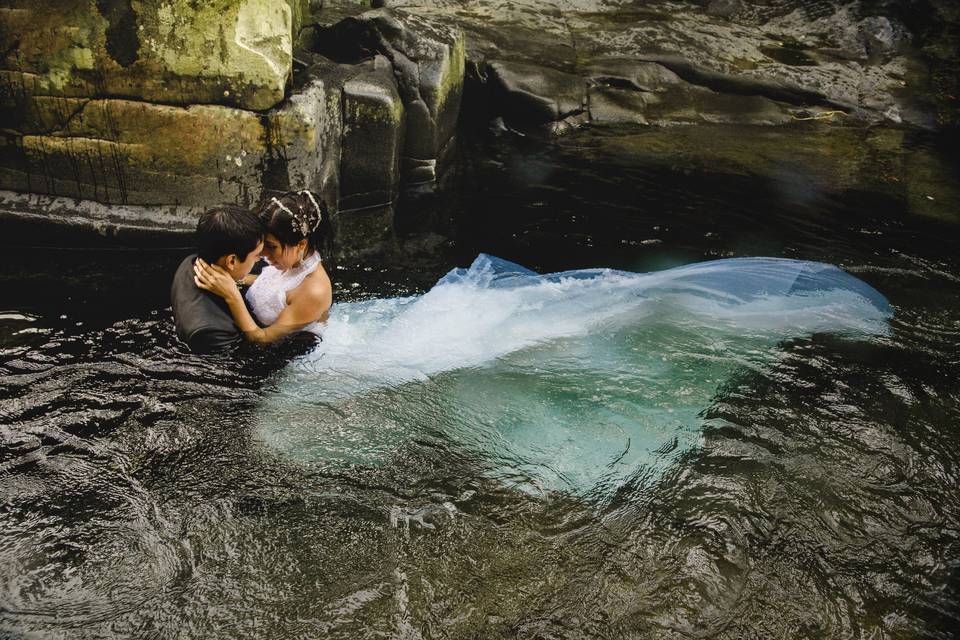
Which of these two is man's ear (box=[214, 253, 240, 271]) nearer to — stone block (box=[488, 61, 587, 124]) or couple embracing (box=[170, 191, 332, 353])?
couple embracing (box=[170, 191, 332, 353])

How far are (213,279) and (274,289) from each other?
0.41m

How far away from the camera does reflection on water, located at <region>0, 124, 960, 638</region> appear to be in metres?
2.97

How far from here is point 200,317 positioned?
3811 mm

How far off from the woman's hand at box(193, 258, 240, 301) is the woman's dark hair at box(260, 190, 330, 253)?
32 cm

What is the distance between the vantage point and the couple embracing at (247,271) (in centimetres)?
379

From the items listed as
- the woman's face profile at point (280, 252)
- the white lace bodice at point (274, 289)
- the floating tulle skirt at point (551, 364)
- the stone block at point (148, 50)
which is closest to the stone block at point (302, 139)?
the stone block at point (148, 50)

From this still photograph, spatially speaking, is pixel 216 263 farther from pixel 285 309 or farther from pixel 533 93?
pixel 533 93

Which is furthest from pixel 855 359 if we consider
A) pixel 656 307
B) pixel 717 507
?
pixel 717 507

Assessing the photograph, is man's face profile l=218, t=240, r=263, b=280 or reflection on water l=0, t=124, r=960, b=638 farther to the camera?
man's face profile l=218, t=240, r=263, b=280

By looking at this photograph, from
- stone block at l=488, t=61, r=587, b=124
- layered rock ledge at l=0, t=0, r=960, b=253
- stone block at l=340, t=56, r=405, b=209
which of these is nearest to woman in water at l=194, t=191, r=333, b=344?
layered rock ledge at l=0, t=0, r=960, b=253

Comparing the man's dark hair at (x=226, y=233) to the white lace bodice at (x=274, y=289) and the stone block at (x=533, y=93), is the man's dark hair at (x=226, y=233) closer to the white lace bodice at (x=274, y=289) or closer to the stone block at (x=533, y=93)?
the white lace bodice at (x=274, y=289)

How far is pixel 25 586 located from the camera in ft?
9.50

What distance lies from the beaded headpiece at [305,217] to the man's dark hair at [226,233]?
17cm

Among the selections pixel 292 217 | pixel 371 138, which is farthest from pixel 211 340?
pixel 371 138
